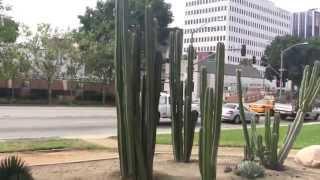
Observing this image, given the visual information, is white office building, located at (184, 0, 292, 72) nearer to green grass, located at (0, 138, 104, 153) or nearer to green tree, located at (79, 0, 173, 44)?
green tree, located at (79, 0, 173, 44)

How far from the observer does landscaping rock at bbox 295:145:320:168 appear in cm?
1270

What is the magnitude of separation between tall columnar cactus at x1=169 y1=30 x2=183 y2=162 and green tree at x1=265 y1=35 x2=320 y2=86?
75186 millimetres

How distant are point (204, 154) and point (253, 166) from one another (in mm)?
2273

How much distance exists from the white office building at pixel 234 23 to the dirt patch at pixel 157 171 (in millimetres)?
46279

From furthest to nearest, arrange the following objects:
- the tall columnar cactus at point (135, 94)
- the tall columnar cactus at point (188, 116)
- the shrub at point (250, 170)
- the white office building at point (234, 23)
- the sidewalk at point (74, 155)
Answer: the white office building at point (234, 23)
the sidewalk at point (74, 155)
the tall columnar cactus at point (188, 116)
the shrub at point (250, 170)
the tall columnar cactus at point (135, 94)

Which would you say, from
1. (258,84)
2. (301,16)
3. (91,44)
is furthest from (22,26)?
(301,16)

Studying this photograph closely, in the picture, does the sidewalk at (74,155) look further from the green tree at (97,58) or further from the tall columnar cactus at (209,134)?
the green tree at (97,58)

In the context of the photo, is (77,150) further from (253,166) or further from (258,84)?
(258,84)

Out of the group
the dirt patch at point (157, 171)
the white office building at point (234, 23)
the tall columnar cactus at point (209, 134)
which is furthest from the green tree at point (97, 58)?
the tall columnar cactus at point (209, 134)

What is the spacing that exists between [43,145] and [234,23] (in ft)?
217

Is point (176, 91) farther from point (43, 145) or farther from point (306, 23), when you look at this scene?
point (306, 23)

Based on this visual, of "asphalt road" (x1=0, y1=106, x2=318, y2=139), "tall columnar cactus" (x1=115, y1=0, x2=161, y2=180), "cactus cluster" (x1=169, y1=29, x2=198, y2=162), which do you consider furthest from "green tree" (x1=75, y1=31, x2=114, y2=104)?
"tall columnar cactus" (x1=115, y1=0, x2=161, y2=180)

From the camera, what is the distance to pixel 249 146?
1189 cm

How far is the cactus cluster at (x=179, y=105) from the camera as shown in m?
11.1
